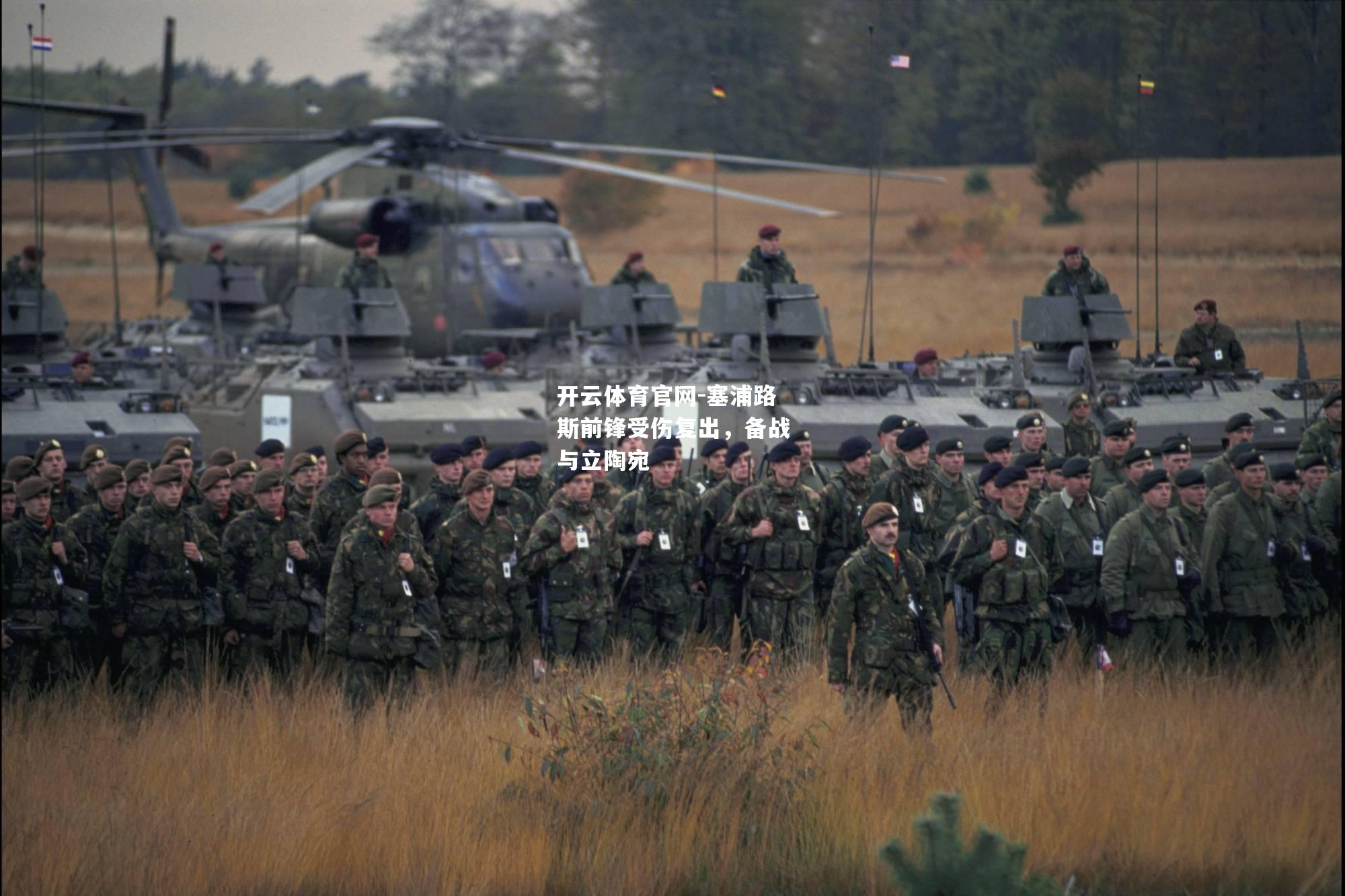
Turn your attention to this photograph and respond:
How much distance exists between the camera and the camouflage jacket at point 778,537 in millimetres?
10609

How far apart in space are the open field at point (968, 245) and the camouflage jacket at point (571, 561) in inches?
160

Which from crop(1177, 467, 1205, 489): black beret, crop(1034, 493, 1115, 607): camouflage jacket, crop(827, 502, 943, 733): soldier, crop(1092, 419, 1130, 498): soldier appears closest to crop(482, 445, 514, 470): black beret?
crop(827, 502, 943, 733): soldier

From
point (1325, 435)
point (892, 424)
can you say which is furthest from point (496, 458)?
point (1325, 435)

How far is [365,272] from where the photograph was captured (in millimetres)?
18422

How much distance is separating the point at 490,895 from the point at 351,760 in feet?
4.51

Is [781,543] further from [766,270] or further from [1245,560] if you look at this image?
[766,270]

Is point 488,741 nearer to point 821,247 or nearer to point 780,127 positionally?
point 780,127

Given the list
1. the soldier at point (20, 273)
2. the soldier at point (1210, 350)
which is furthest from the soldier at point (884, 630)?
A: the soldier at point (20, 273)

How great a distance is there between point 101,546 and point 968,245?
2469cm

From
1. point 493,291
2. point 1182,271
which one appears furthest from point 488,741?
point 493,291

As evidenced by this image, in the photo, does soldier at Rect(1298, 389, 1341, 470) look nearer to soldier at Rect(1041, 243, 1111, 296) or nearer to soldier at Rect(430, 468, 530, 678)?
soldier at Rect(1041, 243, 1111, 296)

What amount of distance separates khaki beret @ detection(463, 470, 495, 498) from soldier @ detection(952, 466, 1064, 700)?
2.59 m

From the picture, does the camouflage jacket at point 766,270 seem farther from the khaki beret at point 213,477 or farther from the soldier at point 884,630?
the soldier at point 884,630

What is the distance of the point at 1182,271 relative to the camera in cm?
1681
